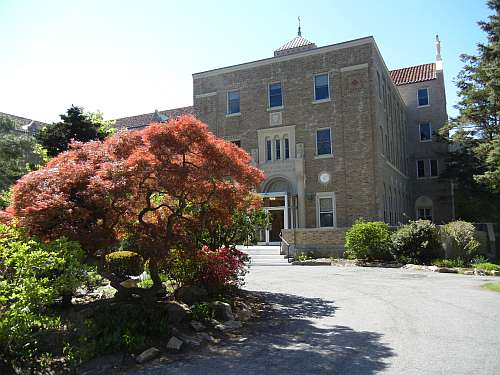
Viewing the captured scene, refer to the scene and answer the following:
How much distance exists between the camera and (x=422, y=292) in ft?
42.2

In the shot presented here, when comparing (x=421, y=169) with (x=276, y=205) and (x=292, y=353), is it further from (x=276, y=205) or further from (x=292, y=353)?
(x=292, y=353)

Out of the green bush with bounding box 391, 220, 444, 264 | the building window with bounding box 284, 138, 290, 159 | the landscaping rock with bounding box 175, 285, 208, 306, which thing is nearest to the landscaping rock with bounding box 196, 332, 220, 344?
the landscaping rock with bounding box 175, 285, 208, 306

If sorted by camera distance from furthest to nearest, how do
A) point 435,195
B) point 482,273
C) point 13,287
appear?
point 435,195 → point 482,273 → point 13,287

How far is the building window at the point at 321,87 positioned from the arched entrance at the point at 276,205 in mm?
5912

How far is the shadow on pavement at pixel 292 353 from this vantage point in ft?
20.7

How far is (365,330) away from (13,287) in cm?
617

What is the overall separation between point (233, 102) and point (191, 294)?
22893mm

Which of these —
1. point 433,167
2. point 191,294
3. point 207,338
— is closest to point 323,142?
point 433,167

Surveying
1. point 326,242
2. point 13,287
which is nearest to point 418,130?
point 326,242

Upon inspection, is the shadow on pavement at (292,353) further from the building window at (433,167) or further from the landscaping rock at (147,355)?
the building window at (433,167)


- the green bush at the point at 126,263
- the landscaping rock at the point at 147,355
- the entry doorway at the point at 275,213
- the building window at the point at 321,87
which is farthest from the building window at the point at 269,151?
the landscaping rock at the point at 147,355

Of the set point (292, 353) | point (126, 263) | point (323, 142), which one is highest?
point (323, 142)

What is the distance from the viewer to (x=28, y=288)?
20.2ft

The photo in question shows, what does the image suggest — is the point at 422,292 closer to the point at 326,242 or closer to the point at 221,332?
the point at 221,332
